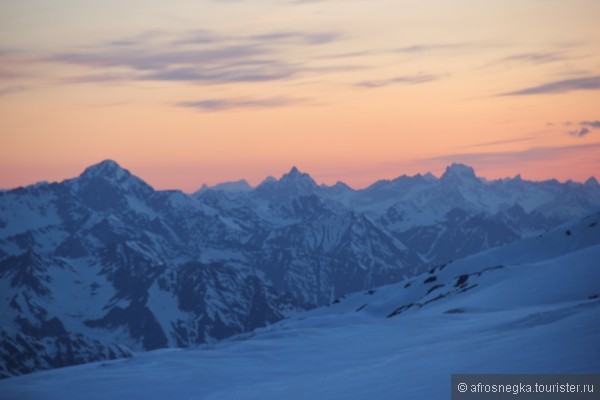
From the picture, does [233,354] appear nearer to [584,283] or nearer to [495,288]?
[584,283]

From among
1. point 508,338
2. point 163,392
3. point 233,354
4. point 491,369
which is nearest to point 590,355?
point 491,369

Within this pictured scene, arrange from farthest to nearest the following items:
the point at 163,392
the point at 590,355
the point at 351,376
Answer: the point at 163,392 < the point at 351,376 < the point at 590,355

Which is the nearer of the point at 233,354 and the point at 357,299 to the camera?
the point at 233,354

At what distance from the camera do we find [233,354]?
45562 mm

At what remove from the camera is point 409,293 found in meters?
146

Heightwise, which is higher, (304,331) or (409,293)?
(304,331)

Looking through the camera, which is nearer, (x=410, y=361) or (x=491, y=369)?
(x=491, y=369)

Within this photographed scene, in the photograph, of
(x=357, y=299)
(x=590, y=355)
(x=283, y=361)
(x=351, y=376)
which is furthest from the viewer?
(x=357, y=299)

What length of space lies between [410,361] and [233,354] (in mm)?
13785

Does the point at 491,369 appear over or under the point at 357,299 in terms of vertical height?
over

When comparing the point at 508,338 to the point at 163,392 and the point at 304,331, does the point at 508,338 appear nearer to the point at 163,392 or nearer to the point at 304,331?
the point at 163,392

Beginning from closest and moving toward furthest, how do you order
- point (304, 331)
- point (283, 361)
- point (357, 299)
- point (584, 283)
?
point (283, 361), point (304, 331), point (584, 283), point (357, 299)

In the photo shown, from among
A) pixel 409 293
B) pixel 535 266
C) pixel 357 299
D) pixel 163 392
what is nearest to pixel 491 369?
pixel 163 392

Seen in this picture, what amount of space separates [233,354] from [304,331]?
389 inches
